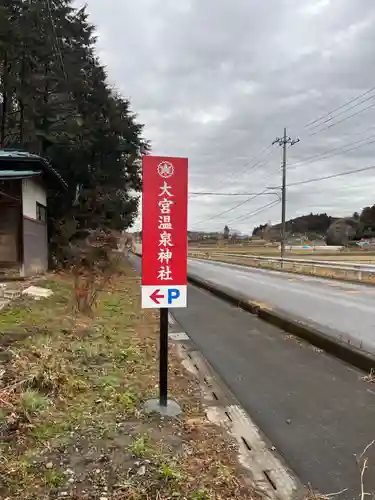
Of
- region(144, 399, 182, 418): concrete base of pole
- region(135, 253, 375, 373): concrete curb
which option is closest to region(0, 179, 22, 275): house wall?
region(135, 253, 375, 373): concrete curb

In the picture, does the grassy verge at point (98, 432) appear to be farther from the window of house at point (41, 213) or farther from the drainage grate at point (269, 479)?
the window of house at point (41, 213)

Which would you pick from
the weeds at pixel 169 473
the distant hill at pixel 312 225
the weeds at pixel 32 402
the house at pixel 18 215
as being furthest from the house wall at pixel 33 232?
the distant hill at pixel 312 225

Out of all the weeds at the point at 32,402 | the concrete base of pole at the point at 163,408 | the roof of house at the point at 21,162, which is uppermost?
the roof of house at the point at 21,162

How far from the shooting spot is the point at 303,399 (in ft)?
14.9

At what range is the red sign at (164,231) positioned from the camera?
374cm

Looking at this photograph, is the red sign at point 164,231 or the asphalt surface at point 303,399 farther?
the red sign at point 164,231

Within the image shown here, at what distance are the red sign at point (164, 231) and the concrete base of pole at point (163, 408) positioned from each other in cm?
95

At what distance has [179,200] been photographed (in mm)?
3834

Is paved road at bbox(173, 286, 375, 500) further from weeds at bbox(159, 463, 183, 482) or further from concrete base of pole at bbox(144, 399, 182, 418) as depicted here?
weeds at bbox(159, 463, 183, 482)

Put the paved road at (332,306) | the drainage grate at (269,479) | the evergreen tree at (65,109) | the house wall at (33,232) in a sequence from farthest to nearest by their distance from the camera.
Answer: the evergreen tree at (65,109)
the house wall at (33,232)
the paved road at (332,306)
the drainage grate at (269,479)

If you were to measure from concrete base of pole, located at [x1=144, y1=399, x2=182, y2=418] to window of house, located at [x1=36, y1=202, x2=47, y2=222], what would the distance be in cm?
1257

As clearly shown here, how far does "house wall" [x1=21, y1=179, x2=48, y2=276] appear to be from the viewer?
13.1 metres

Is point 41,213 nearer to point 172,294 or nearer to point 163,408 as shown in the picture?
point 172,294

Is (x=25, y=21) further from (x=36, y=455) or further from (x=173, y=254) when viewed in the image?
(x=36, y=455)
